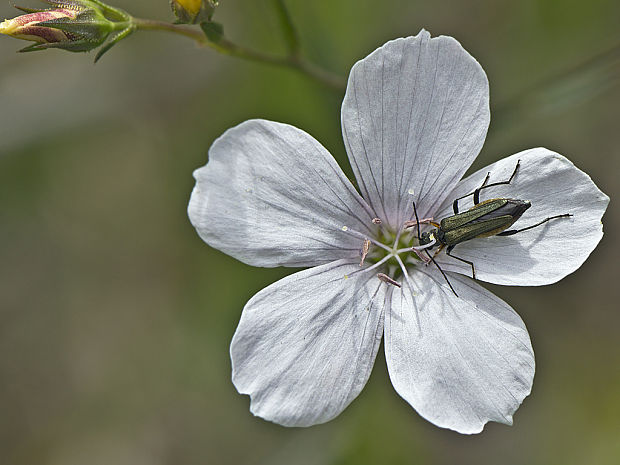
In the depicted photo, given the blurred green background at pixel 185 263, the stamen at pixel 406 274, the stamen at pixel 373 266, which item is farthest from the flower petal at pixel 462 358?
the blurred green background at pixel 185 263

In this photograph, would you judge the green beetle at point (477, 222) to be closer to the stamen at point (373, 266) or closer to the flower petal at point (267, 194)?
the stamen at point (373, 266)

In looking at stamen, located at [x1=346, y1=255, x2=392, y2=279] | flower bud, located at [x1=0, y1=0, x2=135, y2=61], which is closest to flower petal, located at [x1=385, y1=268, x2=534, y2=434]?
stamen, located at [x1=346, y1=255, x2=392, y2=279]

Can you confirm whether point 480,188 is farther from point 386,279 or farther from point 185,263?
point 185,263

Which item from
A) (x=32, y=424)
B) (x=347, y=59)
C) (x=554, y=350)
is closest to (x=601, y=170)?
(x=554, y=350)

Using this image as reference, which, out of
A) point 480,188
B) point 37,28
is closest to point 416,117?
point 480,188

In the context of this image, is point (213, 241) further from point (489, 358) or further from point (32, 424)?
point (32, 424)

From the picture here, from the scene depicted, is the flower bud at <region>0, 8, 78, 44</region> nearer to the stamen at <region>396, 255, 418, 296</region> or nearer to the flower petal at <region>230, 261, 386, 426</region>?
the flower petal at <region>230, 261, 386, 426</region>

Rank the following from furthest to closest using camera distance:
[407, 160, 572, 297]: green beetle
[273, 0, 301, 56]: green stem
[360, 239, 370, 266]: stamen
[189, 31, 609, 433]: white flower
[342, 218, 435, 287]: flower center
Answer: [273, 0, 301, 56]: green stem < [342, 218, 435, 287]: flower center < [360, 239, 370, 266]: stamen < [189, 31, 609, 433]: white flower < [407, 160, 572, 297]: green beetle
